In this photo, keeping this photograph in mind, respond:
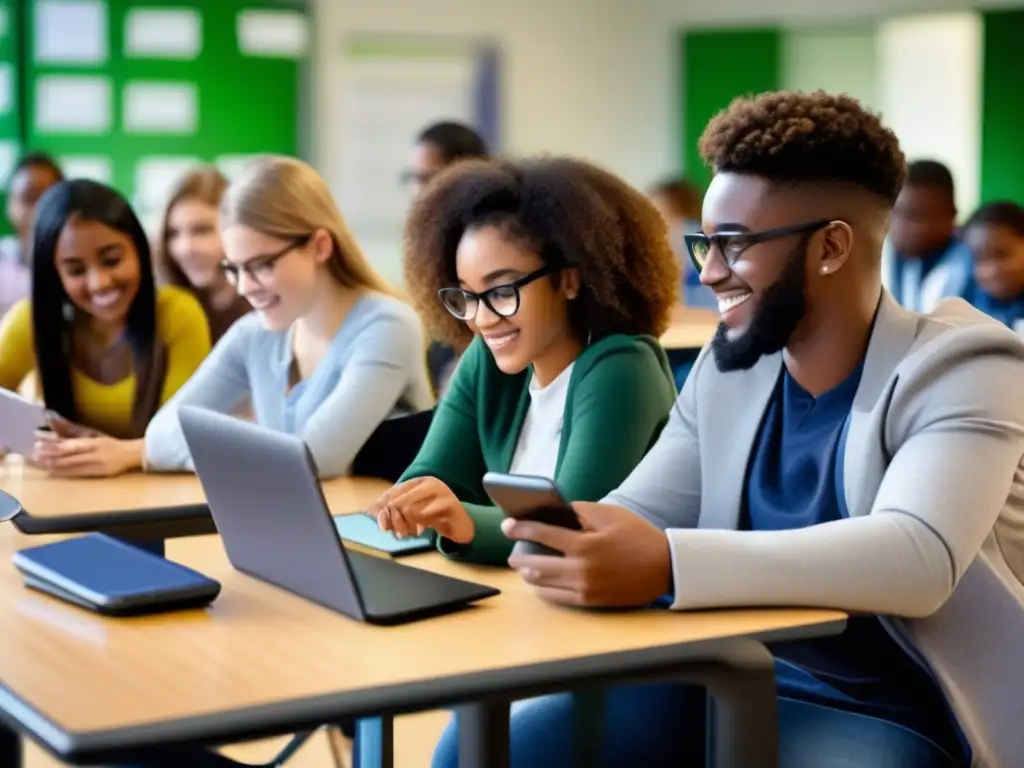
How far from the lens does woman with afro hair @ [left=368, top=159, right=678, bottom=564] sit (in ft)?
7.29

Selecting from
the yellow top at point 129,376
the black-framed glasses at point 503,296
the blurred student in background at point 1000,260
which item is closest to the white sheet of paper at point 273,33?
the blurred student in background at point 1000,260

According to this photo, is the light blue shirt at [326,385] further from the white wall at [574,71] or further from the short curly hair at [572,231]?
the white wall at [574,71]

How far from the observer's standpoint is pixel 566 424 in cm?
226

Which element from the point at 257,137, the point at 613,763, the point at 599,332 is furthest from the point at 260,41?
the point at 613,763

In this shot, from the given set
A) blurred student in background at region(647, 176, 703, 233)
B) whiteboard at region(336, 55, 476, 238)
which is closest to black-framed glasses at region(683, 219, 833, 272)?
blurred student in background at region(647, 176, 703, 233)

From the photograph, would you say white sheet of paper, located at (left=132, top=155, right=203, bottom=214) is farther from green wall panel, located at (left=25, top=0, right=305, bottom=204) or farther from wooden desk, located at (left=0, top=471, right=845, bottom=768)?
wooden desk, located at (left=0, top=471, right=845, bottom=768)

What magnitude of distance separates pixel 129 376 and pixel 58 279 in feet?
0.84

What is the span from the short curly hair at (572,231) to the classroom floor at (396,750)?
941mm

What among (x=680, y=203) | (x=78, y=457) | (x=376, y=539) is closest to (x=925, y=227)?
(x=680, y=203)

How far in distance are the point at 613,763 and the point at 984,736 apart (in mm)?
442

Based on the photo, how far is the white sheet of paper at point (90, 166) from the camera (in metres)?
8.26

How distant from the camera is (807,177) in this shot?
188 centimetres

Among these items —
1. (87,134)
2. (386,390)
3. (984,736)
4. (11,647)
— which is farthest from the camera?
(87,134)

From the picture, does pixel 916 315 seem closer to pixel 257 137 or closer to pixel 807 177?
pixel 807 177
